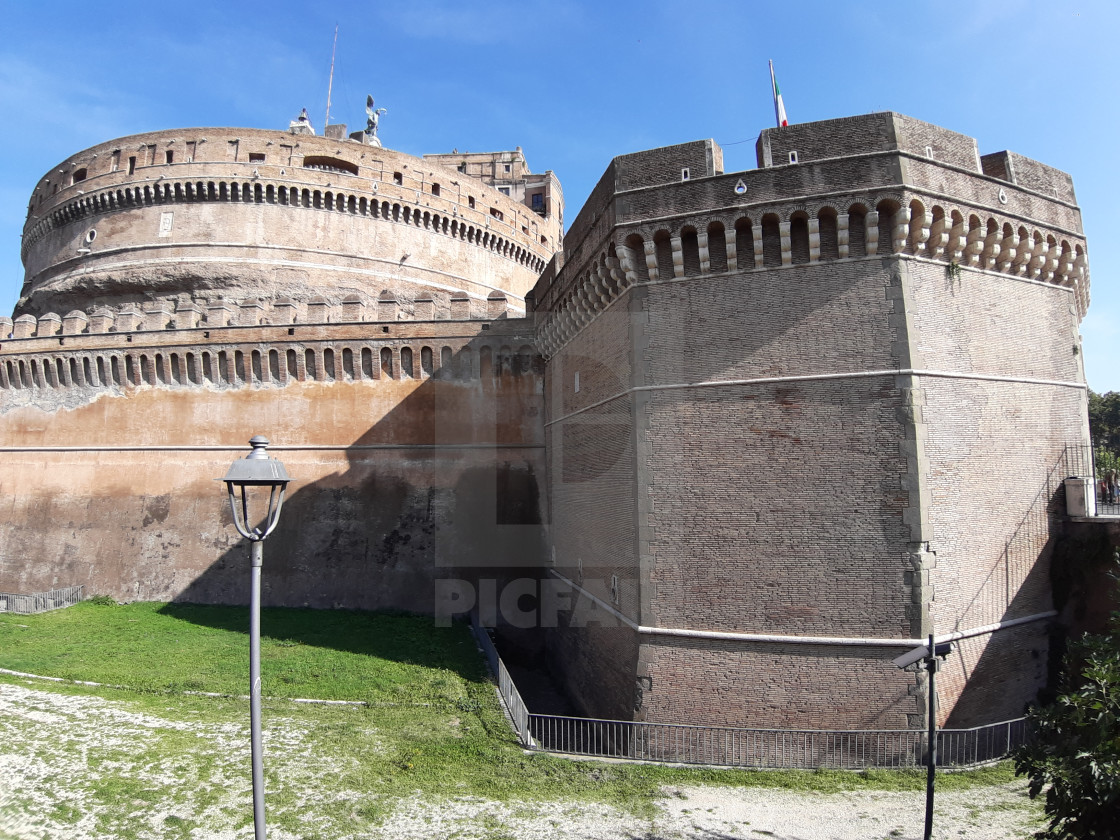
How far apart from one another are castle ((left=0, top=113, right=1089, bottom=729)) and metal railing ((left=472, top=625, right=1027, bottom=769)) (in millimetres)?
230

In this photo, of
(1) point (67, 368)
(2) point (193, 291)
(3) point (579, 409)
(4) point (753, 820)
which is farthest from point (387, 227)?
(4) point (753, 820)

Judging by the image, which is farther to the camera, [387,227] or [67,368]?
[387,227]

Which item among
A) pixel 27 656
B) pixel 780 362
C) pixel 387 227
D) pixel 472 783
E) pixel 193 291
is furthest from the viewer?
pixel 387 227

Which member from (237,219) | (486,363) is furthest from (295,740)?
(237,219)

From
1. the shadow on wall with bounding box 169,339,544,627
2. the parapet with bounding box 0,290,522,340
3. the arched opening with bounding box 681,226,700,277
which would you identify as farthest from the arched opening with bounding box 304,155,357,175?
the arched opening with bounding box 681,226,700,277

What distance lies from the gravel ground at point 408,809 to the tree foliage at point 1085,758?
69.4 inches

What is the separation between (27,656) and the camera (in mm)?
13336

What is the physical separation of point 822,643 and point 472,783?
5.13 m

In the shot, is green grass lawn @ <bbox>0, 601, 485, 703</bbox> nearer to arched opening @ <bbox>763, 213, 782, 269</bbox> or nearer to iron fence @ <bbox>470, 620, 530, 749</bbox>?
iron fence @ <bbox>470, 620, 530, 749</bbox>

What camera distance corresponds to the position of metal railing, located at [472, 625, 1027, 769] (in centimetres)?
879

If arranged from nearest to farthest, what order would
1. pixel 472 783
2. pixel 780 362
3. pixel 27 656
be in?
pixel 472 783 < pixel 780 362 < pixel 27 656

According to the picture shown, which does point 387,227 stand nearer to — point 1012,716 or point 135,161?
point 135,161

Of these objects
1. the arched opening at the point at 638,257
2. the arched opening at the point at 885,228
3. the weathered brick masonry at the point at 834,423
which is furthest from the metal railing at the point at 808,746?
the arched opening at the point at 638,257

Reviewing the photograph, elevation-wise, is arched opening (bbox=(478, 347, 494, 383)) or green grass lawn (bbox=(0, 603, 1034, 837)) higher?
arched opening (bbox=(478, 347, 494, 383))
